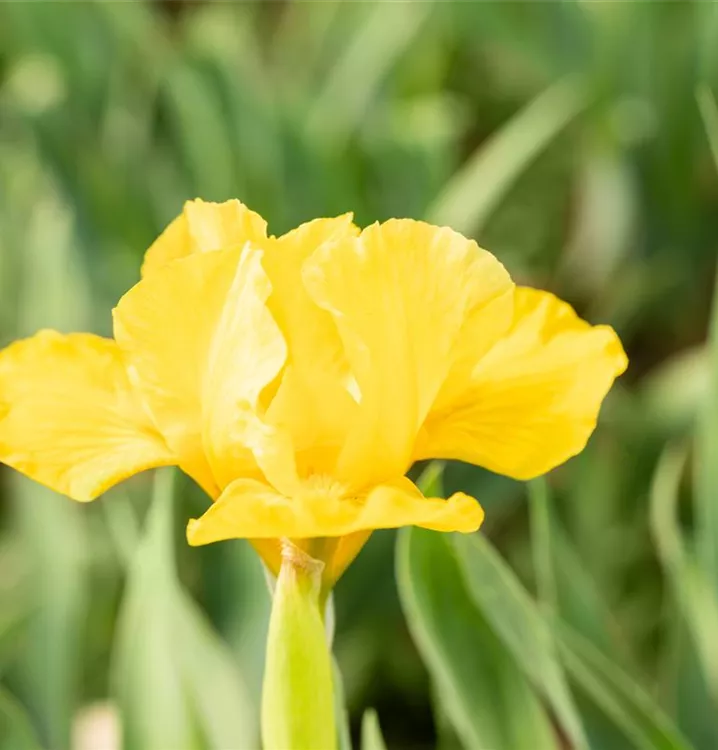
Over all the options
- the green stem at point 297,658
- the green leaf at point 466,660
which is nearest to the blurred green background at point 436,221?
the green leaf at point 466,660

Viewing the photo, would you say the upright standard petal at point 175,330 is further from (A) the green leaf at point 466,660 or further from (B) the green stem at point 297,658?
(A) the green leaf at point 466,660

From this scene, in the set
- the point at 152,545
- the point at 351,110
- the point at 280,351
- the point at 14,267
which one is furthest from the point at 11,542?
the point at 280,351

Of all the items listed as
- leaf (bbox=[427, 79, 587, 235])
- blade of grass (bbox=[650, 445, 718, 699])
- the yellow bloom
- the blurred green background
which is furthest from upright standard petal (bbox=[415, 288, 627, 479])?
leaf (bbox=[427, 79, 587, 235])

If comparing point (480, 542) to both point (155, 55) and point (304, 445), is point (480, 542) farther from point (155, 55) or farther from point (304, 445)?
point (155, 55)

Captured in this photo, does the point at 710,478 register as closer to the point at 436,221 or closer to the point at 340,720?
the point at 340,720

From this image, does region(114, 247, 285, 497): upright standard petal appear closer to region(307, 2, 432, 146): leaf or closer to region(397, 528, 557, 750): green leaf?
region(397, 528, 557, 750): green leaf

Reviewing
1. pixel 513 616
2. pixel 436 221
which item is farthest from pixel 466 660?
pixel 436 221
